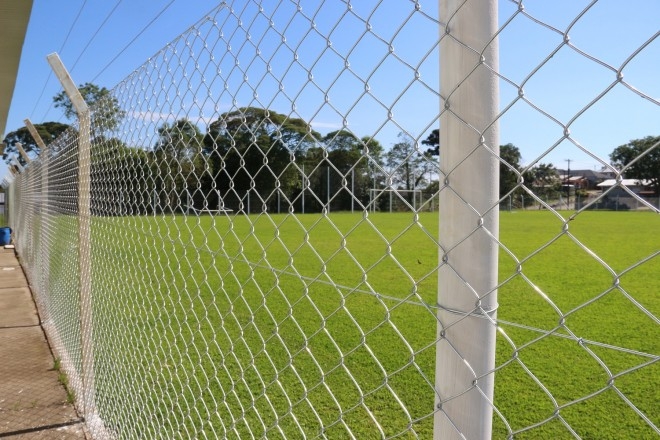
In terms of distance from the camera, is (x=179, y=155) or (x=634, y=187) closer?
(x=634, y=187)

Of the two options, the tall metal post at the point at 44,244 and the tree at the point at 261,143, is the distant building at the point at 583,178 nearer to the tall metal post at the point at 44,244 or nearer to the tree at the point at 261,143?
the tree at the point at 261,143

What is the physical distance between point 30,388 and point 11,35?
261 centimetres

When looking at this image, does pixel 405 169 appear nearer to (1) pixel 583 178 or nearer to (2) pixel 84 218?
(1) pixel 583 178

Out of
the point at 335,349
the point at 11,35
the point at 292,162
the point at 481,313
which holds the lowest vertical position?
the point at 335,349

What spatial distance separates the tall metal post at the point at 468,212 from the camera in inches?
30.5

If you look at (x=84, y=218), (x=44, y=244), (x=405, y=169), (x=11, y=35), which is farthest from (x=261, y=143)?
(x=44, y=244)

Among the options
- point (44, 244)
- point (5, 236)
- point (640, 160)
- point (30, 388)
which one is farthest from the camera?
point (5, 236)

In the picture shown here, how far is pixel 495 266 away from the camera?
79 centimetres

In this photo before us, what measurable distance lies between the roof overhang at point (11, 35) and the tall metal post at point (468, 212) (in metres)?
3.39

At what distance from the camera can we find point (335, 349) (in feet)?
13.9

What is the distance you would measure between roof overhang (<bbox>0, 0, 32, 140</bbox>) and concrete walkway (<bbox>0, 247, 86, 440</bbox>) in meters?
2.38

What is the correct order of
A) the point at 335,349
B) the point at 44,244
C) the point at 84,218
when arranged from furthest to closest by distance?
1. the point at 44,244
2. the point at 335,349
3. the point at 84,218

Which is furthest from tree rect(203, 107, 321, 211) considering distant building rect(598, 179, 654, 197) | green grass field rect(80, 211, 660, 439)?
distant building rect(598, 179, 654, 197)

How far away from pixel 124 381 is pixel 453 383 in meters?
2.48
